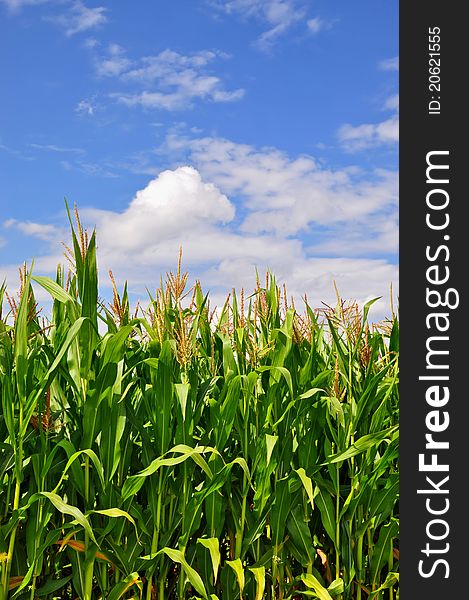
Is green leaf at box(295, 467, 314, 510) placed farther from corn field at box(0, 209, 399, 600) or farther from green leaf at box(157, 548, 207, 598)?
green leaf at box(157, 548, 207, 598)

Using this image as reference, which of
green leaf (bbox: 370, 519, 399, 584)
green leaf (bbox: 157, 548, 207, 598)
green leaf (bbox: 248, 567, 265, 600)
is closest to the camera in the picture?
green leaf (bbox: 157, 548, 207, 598)

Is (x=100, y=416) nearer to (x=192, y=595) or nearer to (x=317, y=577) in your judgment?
(x=192, y=595)

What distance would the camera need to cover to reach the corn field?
9.45 ft

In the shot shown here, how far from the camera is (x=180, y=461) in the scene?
110 inches

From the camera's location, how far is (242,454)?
3.18 metres

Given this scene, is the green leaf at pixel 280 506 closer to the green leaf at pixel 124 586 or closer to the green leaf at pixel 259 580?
the green leaf at pixel 259 580

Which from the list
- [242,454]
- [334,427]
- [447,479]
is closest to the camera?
[447,479]

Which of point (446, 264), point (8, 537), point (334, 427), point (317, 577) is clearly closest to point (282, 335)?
point (334, 427)

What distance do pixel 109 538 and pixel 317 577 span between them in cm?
101

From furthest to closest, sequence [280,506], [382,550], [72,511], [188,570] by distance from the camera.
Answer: [382,550] < [280,506] < [188,570] < [72,511]

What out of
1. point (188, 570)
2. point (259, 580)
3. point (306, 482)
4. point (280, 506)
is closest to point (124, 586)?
point (188, 570)

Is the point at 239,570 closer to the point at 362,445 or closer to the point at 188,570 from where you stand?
the point at 188,570

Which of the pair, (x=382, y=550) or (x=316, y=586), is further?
(x=382, y=550)

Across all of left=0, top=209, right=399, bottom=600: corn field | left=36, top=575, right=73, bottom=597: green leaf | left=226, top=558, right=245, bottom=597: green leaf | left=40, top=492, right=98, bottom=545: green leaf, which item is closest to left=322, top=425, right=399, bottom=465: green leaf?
left=0, top=209, right=399, bottom=600: corn field
